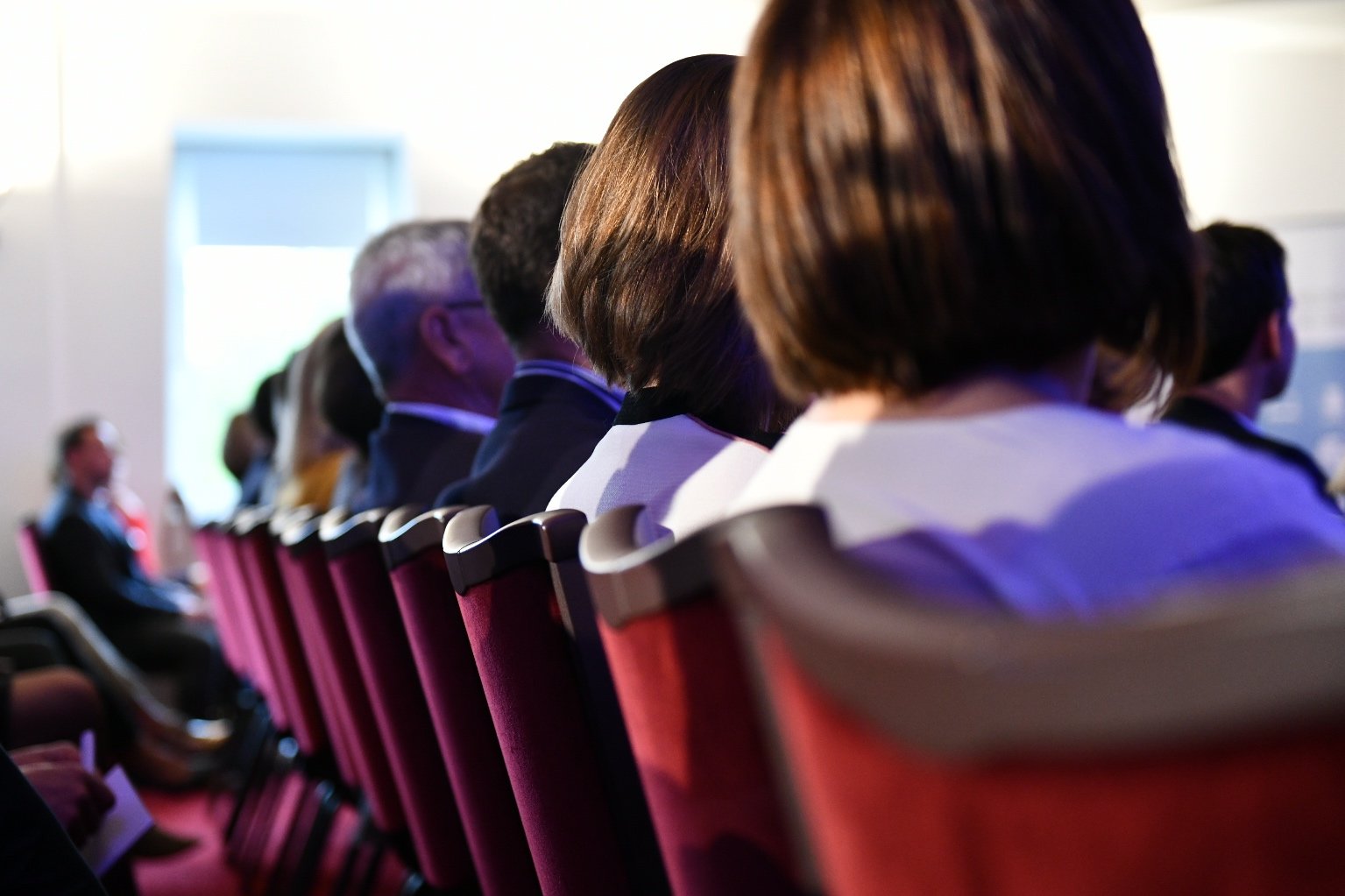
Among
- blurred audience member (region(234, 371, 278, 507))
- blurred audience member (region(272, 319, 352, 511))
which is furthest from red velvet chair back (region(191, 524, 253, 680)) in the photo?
blurred audience member (region(234, 371, 278, 507))

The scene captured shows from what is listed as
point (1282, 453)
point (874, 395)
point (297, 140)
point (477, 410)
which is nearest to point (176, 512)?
point (297, 140)

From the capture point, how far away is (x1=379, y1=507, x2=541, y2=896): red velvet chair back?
1460 mm

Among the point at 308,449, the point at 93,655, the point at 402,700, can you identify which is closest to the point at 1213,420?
the point at 402,700

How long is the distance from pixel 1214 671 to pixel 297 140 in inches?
334

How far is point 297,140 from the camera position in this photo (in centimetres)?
830

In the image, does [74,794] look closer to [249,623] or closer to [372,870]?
[372,870]

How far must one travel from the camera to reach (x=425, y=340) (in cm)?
295

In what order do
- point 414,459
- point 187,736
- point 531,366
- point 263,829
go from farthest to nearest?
point 187,736 → point 263,829 → point 414,459 → point 531,366

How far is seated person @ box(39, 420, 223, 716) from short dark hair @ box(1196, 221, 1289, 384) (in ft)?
15.1

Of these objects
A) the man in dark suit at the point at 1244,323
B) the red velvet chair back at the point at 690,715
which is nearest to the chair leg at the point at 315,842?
the man in dark suit at the point at 1244,323

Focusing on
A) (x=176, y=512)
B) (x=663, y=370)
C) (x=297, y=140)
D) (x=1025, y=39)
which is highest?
(x=1025, y=39)

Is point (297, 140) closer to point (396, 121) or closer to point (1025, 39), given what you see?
point (396, 121)

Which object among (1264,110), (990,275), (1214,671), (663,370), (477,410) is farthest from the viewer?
(1264,110)

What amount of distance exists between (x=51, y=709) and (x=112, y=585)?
2494 mm
